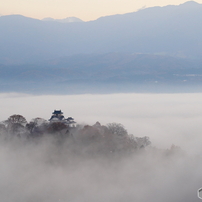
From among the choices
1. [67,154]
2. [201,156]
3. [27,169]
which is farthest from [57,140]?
[201,156]

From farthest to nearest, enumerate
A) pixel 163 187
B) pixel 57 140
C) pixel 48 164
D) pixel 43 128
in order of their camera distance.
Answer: pixel 43 128 → pixel 57 140 → pixel 48 164 → pixel 163 187

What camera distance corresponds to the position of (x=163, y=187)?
28250 mm

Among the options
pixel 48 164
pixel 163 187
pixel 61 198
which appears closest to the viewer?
pixel 61 198

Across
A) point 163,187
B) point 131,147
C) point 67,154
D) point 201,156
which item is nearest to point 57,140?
point 67,154

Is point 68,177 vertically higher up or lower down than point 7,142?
lower down

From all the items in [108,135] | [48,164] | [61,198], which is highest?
[108,135]

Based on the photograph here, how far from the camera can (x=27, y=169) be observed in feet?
98.4

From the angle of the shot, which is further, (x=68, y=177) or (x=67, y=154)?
(x=67, y=154)

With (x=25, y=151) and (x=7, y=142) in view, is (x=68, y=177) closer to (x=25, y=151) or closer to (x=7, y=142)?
(x=25, y=151)

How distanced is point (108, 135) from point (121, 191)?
8179mm

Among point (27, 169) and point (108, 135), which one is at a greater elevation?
point (108, 135)

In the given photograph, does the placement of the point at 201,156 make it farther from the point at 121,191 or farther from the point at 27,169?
the point at 27,169

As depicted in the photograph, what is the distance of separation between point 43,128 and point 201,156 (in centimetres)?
1573

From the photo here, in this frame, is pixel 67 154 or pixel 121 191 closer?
pixel 121 191
